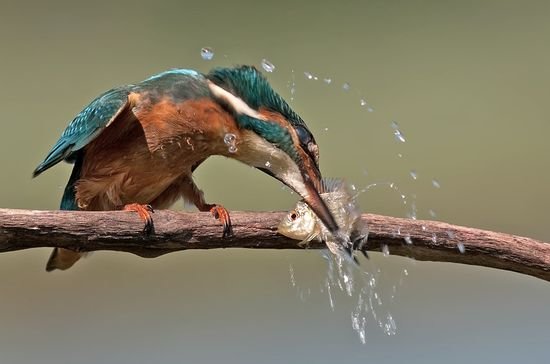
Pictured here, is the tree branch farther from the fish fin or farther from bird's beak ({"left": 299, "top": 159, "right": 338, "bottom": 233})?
the fish fin

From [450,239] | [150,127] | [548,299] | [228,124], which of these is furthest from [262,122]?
[548,299]

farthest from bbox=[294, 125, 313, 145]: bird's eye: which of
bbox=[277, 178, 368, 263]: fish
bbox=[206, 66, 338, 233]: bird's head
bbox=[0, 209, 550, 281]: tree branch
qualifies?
bbox=[0, 209, 550, 281]: tree branch

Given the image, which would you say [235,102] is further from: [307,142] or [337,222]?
[337,222]

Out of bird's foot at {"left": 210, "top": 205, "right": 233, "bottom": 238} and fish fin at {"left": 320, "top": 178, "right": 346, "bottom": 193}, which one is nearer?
bird's foot at {"left": 210, "top": 205, "right": 233, "bottom": 238}

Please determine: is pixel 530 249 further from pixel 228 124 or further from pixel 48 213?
pixel 48 213

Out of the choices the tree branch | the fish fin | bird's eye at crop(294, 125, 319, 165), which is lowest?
the tree branch

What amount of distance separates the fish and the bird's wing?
43cm

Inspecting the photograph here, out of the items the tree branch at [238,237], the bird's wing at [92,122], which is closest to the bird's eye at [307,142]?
the tree branch at [238,237]

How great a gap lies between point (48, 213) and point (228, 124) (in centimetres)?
50

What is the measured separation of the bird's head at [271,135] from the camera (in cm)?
229

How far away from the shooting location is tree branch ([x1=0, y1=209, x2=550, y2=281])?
197cm

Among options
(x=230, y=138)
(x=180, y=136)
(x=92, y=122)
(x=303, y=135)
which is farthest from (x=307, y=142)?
(x=92, y=122)

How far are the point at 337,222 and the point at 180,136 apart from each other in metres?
0.41

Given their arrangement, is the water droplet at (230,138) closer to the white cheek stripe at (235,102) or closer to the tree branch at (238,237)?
the white cheek stripe at (235,102)
